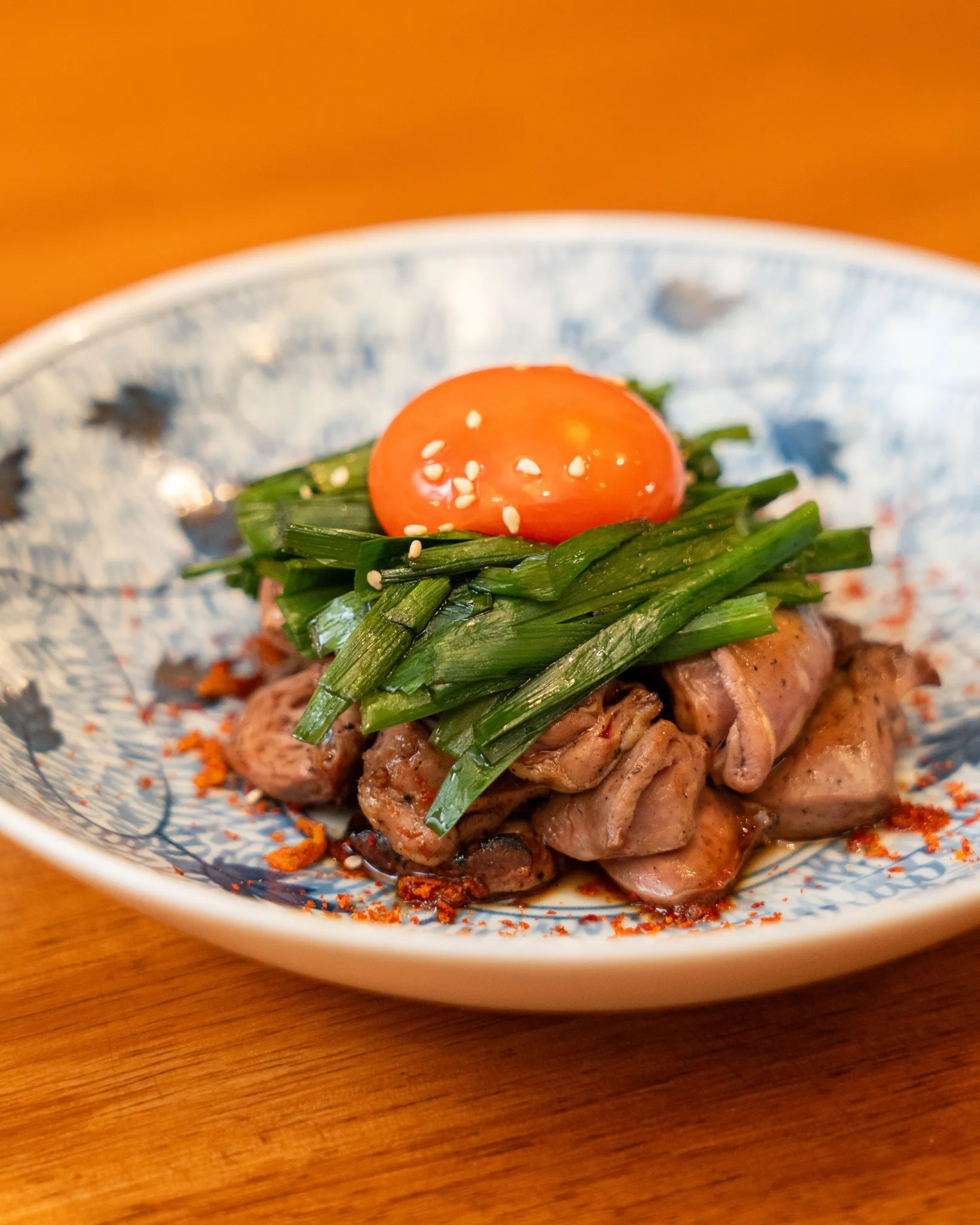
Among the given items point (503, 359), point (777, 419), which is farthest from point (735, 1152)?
point (503, 359)

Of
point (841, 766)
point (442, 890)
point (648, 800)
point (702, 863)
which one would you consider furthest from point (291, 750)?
point (841, 766)

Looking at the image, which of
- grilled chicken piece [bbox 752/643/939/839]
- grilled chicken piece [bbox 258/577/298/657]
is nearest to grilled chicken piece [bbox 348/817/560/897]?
grilled chicken piece [bbox 752/643/939/839]

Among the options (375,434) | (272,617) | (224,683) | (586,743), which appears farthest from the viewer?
(375,434)

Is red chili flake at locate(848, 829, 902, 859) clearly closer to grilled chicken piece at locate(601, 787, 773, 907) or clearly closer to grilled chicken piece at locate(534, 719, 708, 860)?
grilled chicken piece at locate(601, 787, 773, 907)

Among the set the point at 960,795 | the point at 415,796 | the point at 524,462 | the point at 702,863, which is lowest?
the point at 960,795

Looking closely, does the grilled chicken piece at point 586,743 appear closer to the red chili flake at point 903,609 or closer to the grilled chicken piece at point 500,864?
the grilled chicken piece at point 500,864

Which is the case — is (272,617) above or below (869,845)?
above

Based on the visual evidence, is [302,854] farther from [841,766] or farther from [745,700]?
[841,766]
